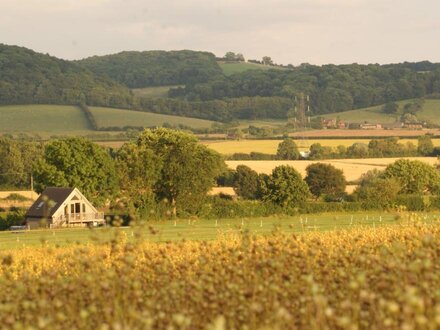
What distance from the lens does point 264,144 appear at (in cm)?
14888

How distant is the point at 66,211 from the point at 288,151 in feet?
207

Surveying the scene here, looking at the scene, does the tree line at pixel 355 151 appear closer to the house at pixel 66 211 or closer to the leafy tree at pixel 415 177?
the leafy tree at pixel 415 177

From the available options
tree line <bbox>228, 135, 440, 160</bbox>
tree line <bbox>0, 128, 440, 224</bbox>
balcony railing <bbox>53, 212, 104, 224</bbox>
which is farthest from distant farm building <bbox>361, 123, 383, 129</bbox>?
balcony railing <bbox>53, 212, 104, 224</bbox>

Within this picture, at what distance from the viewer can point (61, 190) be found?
3061 inches

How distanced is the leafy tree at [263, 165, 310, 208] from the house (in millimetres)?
14209

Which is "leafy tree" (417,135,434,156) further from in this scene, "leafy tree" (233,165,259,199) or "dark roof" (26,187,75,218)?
"dark roof" (26,187,75,218)

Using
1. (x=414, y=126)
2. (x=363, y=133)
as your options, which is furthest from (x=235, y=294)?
(x=414, y=126)

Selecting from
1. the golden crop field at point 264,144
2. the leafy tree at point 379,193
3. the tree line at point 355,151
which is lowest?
the leafy tree at point 379,193

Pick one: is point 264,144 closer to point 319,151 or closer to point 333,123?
point 319,151

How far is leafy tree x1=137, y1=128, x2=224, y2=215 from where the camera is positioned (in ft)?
254

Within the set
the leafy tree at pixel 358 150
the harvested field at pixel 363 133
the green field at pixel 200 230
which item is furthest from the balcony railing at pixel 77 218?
the harvested field at pixel 363 133

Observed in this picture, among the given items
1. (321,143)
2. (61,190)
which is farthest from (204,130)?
(61,190)

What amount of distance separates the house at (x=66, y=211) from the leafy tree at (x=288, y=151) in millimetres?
58791

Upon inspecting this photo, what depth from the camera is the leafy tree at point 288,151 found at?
5276 inches
